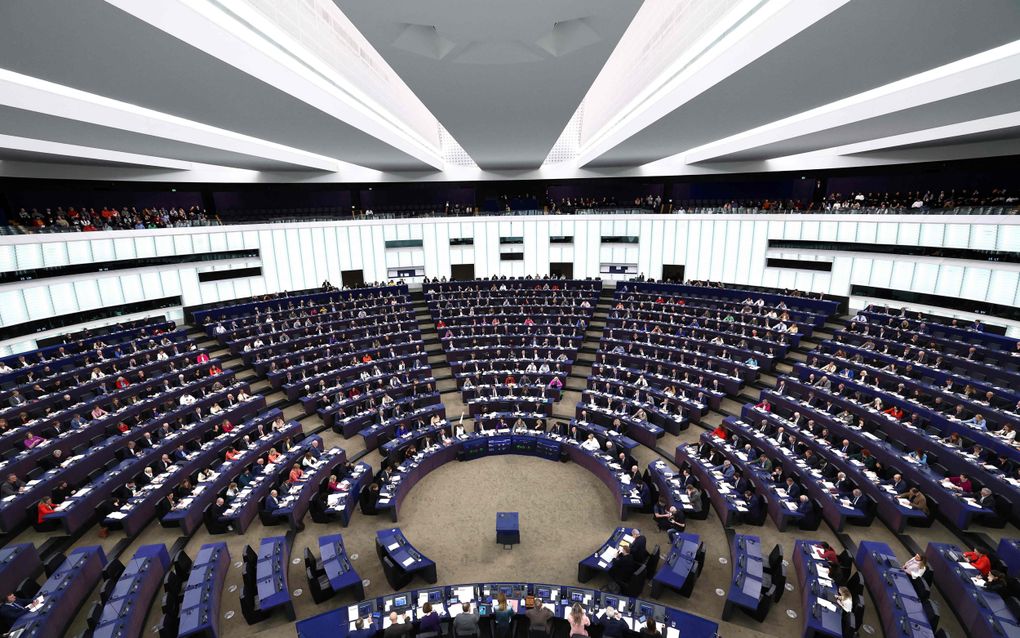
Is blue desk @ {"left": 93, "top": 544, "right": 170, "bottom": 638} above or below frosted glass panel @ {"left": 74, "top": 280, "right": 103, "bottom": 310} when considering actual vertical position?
below

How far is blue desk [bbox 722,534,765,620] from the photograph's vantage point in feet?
25.8

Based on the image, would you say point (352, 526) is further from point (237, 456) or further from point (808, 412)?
point (808, 412)

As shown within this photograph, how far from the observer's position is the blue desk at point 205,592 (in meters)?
7.54

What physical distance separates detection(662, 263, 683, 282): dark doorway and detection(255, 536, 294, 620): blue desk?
Result: 25.0 meters

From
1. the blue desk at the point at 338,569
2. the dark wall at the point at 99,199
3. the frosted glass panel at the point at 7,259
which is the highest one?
the dark wall at the point at 99,199

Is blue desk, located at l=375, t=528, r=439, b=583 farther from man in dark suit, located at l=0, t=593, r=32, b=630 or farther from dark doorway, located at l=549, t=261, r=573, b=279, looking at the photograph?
dark doorway, located at l=549, t=261, r=573, b=279

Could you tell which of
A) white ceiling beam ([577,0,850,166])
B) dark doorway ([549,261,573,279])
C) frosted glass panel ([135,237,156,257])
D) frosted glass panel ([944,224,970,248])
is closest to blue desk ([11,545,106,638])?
white ceiling beam ([577,0,850,166])

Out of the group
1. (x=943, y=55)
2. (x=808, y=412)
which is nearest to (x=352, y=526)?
(x=808, y=412)

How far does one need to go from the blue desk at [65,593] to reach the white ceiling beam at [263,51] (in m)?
9.22

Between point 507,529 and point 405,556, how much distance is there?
7.42 feet

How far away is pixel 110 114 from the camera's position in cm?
1128

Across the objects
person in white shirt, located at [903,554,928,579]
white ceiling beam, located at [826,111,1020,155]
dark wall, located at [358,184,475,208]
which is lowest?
person in white shirt, located at [903,554,928,579]

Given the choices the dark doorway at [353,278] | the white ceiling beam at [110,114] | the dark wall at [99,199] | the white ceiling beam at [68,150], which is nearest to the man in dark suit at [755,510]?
the white ceiling beam at [110,114]

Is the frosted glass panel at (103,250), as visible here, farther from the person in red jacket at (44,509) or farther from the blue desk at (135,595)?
the blue desk at (135,595)
